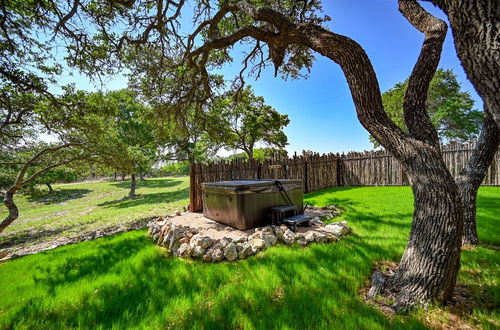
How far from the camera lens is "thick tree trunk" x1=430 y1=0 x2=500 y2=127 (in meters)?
1.15

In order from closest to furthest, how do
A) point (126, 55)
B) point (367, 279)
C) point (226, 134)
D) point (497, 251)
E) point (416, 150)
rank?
1. point (416, 150)
2. point (367, 279)
3. point (497, 251)
4. point (126, 55)
5. point (226, 134)

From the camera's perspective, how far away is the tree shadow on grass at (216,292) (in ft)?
6.30

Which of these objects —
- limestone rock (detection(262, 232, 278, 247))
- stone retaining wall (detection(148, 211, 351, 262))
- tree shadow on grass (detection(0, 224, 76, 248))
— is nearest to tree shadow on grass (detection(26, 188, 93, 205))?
tree shadow on grass (detection(0, 224, 76, 248))

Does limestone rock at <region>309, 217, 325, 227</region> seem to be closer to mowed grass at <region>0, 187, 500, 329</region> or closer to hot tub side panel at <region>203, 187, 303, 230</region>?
hot tub side panel at <region>203, 187, 303, 230</region>

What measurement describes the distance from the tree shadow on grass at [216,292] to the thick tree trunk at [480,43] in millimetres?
1896

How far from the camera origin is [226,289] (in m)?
2.43

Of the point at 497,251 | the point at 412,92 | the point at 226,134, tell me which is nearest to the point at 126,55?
Result: the point at 226,134

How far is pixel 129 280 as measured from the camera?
9.16ft

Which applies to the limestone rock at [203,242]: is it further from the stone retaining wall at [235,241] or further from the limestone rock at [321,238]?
the limestone rock at [321,238]

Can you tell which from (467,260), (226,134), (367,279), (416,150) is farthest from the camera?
(226,134)

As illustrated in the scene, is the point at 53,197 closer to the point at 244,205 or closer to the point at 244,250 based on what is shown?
the point at 244,205

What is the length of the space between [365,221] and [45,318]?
18.4ft

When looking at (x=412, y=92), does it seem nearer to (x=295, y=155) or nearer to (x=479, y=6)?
(x=479, y=6)

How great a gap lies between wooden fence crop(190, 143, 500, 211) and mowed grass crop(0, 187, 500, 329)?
391 cm
